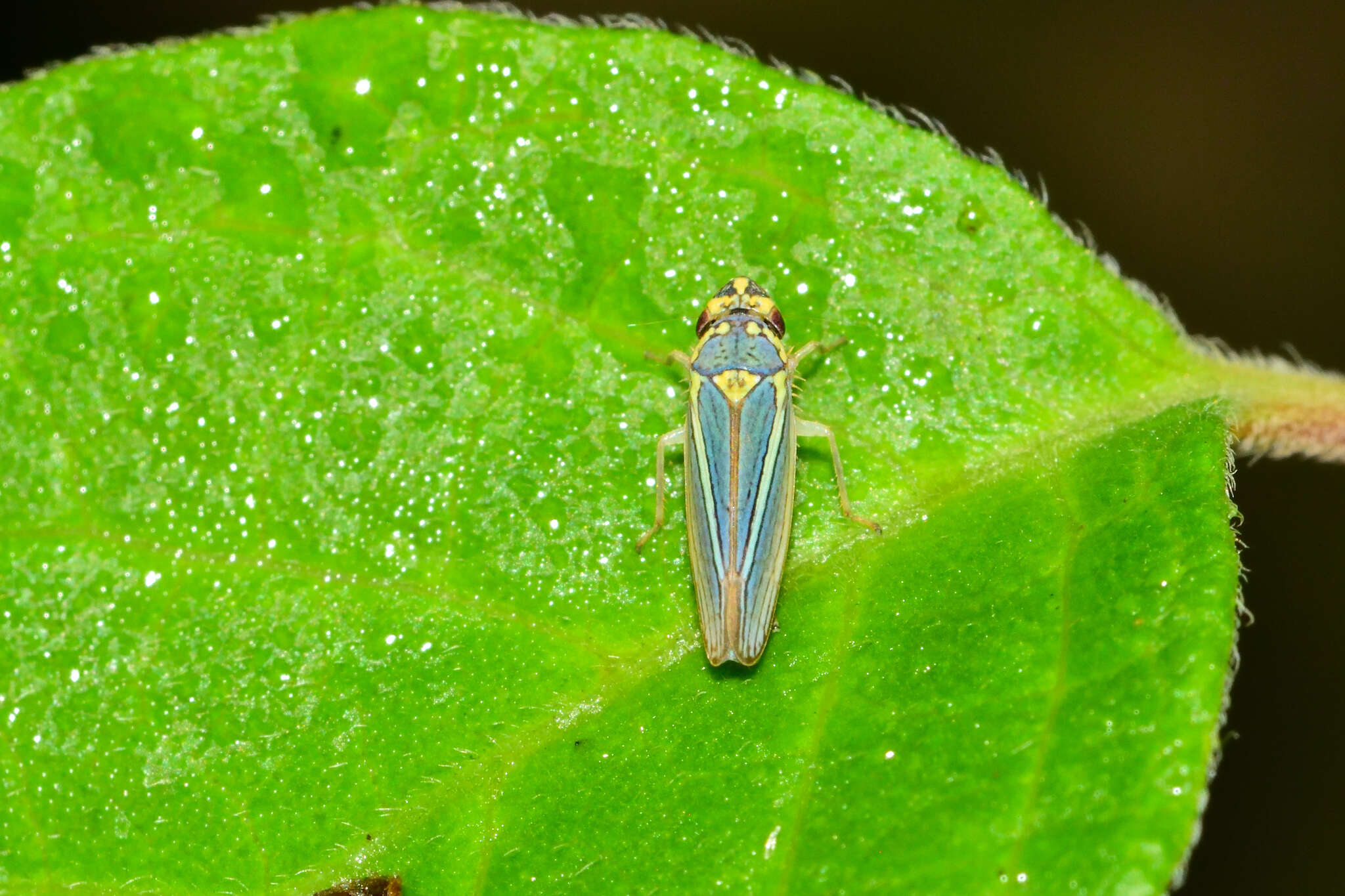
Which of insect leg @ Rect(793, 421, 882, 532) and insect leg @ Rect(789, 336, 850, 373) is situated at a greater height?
insect leg @ Rect(789, 336, 850, 373)

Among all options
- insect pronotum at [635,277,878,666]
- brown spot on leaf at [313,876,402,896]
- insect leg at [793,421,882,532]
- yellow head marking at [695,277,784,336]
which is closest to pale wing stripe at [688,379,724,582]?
insect pronotum at [635,277,878,666]

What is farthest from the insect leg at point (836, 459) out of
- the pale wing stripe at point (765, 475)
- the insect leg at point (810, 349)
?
the insect leg at point (810, 349)

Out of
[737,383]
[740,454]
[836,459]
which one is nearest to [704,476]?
[740,454]

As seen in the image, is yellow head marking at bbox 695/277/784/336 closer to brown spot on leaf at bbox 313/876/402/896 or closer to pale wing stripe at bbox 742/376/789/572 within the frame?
pale wing stripe at bbox 742/376/789/572

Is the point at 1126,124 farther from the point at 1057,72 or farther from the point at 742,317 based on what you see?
the point at 742,317

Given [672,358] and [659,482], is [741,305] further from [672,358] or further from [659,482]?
[659,482]

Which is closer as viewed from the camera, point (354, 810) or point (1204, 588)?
point (1204, 588)

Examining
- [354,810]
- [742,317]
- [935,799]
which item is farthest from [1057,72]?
[354,810]
